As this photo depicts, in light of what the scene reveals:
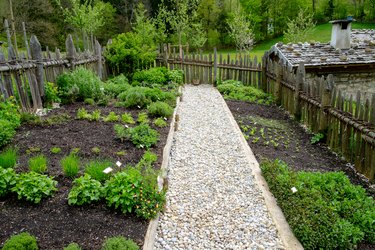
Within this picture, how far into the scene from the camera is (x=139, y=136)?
234 inches

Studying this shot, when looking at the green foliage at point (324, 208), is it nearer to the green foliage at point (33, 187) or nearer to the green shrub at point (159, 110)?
the green foliage at point (33, 187)

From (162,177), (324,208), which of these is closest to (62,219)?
(162,177)

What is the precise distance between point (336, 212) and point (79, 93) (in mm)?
7454

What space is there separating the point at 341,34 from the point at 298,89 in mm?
4731

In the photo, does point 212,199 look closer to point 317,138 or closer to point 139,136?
point 139,136

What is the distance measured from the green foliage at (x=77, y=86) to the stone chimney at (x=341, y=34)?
30.3 feet

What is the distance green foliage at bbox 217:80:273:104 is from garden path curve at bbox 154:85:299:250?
433cm

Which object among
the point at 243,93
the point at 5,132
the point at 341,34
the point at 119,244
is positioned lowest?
the point at 243,93

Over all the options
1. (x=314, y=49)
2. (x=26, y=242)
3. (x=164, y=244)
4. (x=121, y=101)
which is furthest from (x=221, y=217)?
(x=314, y=49)

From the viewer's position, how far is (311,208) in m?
3.71

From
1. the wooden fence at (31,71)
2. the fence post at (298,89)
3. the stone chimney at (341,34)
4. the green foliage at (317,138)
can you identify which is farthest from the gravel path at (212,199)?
the stone chimney at (341,34)

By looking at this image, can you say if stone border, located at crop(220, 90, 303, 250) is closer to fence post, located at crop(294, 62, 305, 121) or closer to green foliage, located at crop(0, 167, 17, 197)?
fence post, located at crop(294, 62, 305, 121)

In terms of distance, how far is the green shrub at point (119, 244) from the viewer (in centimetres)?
297

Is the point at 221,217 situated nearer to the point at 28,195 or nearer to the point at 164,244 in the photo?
the point at 164,244
